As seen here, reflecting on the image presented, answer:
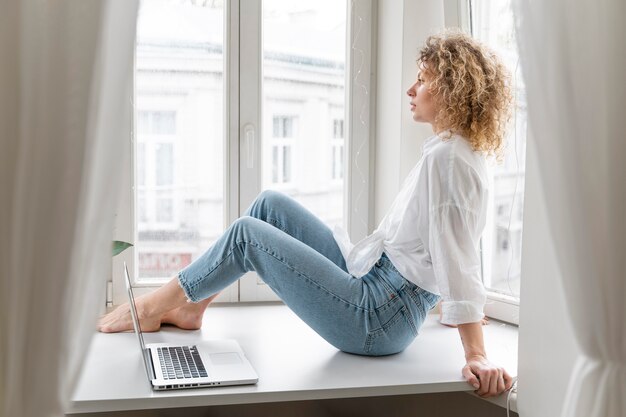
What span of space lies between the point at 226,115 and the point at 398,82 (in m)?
0.52

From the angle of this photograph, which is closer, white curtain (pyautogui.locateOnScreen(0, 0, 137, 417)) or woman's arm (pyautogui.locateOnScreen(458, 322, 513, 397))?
white curtain (pyautogui.locateOnScreen(0, 0, 137, 417))

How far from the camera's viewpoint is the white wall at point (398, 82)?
91.5 inches

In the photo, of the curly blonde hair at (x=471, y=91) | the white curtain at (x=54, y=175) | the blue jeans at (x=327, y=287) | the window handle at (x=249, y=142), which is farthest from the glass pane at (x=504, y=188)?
the white curtain at (x=54, y=175)

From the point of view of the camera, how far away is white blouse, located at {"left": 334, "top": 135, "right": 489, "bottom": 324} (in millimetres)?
1729

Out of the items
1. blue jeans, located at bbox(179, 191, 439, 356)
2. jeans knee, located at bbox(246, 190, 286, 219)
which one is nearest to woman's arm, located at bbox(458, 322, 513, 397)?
blue jeans, located at bbox(179, 191, 439, 356)

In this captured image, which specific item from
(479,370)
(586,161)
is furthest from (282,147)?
(586,161)

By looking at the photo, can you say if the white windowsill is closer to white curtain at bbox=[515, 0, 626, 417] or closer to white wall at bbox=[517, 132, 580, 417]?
white wall at bbox=[517, 132, 580, 417]

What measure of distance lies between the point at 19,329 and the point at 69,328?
7 centimetres

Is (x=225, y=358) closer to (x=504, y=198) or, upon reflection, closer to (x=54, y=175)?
(x=54, y=175)

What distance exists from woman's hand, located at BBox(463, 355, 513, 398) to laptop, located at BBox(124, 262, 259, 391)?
474 mm

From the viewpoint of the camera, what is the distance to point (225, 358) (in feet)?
6.07

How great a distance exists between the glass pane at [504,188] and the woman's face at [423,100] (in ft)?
0.72

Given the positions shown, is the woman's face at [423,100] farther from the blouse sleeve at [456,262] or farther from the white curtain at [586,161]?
the white curtain at [586,161]

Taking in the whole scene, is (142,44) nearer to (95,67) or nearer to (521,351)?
(95,67)
